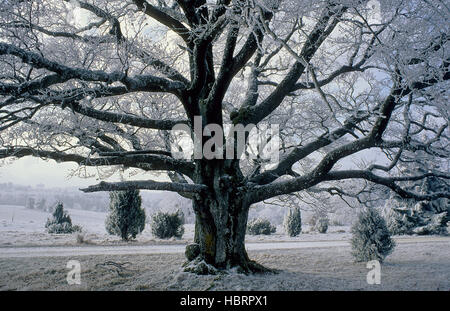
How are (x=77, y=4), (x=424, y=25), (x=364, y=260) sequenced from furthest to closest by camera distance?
1. (x=364, y=260)
2. (x=77, y=4)
3. (x=424, y=25)

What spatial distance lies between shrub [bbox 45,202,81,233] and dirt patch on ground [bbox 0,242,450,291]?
433 inches

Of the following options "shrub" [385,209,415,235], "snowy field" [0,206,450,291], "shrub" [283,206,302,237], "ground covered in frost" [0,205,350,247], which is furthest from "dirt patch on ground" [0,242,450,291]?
"shrub" [385,209,415,235]

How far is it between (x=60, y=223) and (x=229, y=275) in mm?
17295

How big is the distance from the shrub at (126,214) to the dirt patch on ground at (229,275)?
20.1 feet

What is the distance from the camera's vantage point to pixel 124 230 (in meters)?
15.4

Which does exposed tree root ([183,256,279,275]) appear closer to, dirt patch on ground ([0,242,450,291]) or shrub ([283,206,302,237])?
dirt patch on ground ([0,242,450,291])

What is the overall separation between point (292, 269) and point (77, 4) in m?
7.91

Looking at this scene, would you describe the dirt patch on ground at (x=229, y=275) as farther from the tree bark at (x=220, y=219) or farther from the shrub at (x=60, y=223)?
the shrub at (x=60, y=223)

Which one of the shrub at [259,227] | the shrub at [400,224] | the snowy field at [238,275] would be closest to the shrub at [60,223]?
the snowy field at [238,275]

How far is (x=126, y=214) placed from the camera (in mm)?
15438

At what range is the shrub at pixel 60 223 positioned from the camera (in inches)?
744

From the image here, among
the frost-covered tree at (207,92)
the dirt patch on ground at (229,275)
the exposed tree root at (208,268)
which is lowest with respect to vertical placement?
the dirt patch on ground at (229,275)

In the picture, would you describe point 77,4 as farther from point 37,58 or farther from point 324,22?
point 324,22
